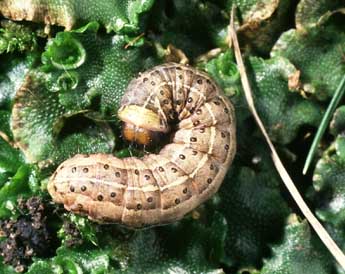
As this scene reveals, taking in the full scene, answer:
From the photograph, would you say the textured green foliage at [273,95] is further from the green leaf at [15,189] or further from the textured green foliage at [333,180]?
the green leaf at [15,189]

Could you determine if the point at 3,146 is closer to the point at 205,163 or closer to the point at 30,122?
the point at 30,122

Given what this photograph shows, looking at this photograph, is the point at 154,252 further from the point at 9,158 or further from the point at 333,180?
the point at 333,180

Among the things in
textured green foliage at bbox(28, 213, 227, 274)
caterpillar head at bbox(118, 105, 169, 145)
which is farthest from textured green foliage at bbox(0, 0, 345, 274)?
caterpillar head at bbox(118, 105, 169, 145)

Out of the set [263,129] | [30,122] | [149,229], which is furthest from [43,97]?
[263,129]

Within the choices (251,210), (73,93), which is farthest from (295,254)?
(73,93)

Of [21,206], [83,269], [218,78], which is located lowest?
[83,269]

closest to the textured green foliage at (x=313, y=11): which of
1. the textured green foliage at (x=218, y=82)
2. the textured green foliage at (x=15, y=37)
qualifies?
the textured green foliage at (x=218, y=82)
